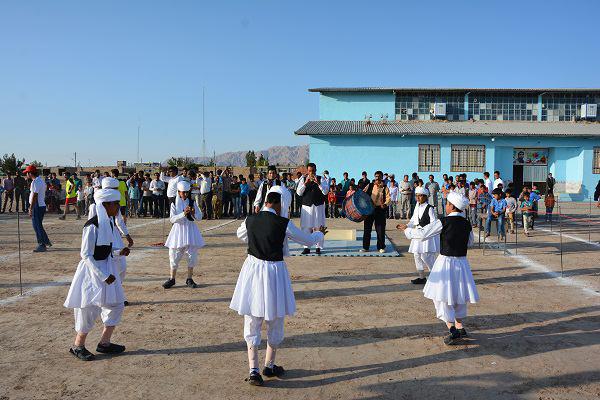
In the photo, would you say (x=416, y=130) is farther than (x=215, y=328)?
Yes

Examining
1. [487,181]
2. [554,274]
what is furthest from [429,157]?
[554,274]

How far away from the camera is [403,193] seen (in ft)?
68.2

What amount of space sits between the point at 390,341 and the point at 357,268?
172 inches

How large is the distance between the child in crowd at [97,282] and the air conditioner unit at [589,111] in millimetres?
34230

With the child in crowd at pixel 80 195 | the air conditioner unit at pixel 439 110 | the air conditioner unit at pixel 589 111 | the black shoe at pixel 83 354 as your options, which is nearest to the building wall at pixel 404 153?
the air conditioner unit at pixel 439 110

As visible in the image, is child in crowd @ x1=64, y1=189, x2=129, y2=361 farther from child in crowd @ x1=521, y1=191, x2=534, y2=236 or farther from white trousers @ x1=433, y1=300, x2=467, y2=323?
child in crowd @ x1=521, y1=191, x2=534, y2=236

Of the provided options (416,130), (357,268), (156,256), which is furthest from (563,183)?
(156,256)

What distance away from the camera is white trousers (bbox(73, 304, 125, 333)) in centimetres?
535

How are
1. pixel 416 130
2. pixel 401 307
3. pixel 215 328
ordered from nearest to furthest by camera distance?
pixel 215 328
pixel 401 307
pixel 416 130

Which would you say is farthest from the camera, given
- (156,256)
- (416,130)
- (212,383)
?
(416,130)

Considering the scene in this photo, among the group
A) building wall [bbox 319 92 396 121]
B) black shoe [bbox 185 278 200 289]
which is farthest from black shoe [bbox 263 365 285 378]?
building wall [bbox 319 92 396 121]

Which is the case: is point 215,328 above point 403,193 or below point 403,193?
below

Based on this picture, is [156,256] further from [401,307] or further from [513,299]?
[513,299]

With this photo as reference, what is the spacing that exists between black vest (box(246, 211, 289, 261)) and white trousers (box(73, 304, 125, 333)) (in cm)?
179
